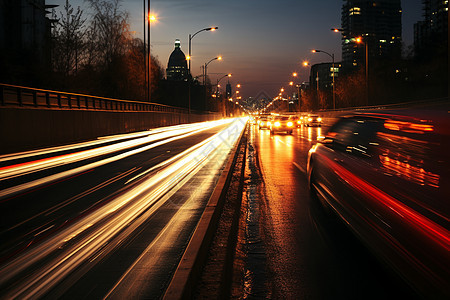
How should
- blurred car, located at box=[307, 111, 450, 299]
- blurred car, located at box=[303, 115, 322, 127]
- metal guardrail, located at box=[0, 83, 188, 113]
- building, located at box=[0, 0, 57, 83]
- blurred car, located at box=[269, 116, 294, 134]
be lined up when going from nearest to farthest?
blurred car, located at box=[307, 111, 450, 299], metal guardrail, located at box=[0, 83, 188, 113], blurred car, located at box=[269, 116, 294, 134], building, located at box=[0, 0, 57, 83], blurred car, located at box=[303, 115, 322, 127]

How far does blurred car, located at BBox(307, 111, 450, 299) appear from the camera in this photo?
3361mm

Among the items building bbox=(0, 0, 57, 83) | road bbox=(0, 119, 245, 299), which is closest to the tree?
building bbox=(0, 0, 57, 83)

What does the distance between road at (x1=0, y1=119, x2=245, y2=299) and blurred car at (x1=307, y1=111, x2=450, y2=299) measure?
2055 mm

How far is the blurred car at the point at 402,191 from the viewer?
132 inches

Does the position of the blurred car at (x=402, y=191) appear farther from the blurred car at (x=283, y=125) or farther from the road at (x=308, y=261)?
the blurred car at (x=283, y=125)

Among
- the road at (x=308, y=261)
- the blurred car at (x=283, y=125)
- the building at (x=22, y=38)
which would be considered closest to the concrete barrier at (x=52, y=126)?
the blurred car at (x=283, y=125)

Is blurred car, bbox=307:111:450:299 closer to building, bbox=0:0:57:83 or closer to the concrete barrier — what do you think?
the concrete barrier

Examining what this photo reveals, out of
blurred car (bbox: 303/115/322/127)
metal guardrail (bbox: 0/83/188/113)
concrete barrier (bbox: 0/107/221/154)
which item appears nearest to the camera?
concrete barrier (bbox: 0/107/221/154)

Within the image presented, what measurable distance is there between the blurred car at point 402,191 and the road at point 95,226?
2.06 metres

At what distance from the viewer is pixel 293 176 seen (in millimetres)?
12391

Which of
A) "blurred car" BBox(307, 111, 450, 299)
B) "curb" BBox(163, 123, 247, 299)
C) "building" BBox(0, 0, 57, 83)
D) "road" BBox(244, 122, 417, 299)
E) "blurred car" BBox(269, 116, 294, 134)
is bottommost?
"road" BBox(244, 122, 417, 299)

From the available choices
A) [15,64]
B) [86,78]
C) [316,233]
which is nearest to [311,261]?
[316,233]

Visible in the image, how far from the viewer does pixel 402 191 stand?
407 centimetres

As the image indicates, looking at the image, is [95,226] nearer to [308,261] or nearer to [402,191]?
[308,261]
